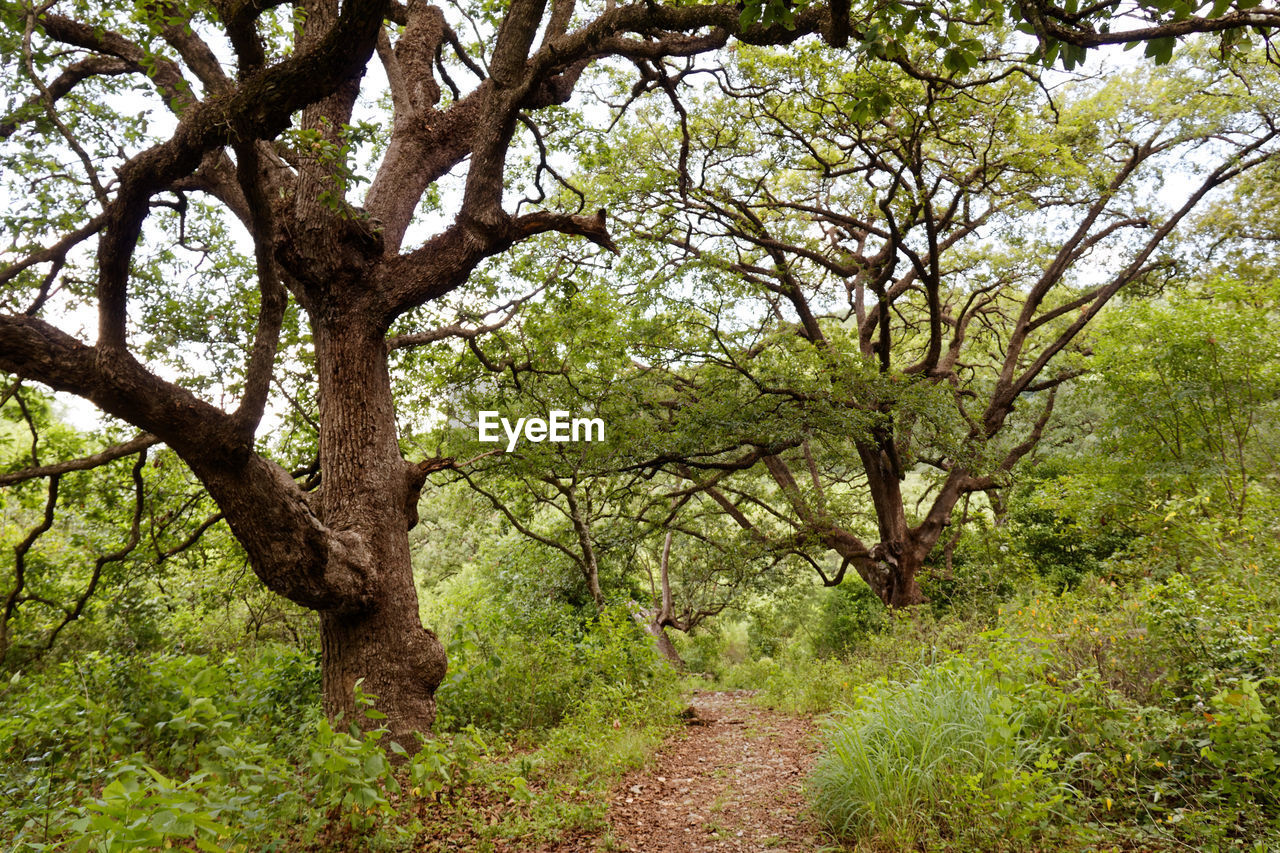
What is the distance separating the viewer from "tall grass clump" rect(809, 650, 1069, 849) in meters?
3.39

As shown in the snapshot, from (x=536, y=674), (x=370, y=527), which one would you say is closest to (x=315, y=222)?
(x=370, y=527)

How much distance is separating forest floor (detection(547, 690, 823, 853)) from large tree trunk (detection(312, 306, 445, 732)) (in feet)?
5.07

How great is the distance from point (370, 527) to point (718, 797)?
3.43 meters

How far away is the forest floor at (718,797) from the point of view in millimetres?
4301

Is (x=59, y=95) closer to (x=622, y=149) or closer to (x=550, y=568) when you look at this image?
(x=622, y=149)

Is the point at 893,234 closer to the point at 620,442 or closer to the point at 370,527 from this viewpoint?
the point at 620,442

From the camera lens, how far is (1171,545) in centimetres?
727

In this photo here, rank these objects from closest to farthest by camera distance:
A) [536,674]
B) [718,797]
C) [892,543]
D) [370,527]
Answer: [370,527], [718,797], [536,674], [892,543]

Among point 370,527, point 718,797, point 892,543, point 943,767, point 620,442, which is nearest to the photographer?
point 943,767

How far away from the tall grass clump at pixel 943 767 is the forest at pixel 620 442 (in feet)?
0.12

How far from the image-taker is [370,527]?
4.80m

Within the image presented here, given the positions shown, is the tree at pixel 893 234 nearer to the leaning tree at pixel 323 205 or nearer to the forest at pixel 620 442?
the forest at pixel 620 442

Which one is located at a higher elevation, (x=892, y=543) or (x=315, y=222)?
(x=315, y=222)

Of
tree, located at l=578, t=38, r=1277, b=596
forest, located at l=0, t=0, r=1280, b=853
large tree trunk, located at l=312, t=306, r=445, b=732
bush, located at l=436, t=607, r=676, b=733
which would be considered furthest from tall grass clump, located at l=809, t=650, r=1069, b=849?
tree, located at l=578, t=38, r=1277, b=596
